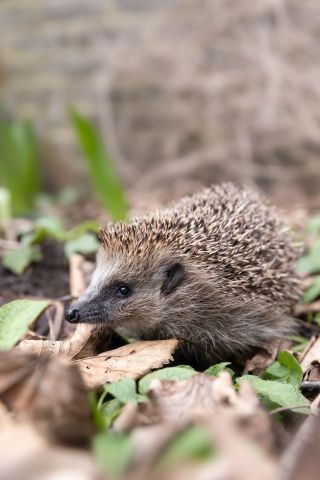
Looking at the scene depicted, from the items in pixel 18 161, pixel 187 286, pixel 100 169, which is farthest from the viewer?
pixel 18 161

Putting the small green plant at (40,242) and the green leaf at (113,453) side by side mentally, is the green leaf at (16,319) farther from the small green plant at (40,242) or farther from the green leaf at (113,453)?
the small green plant at (40,242)

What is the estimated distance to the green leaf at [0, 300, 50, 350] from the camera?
2291 mm

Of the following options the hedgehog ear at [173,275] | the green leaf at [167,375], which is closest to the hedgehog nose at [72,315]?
the hedgehog ear at [173,275]

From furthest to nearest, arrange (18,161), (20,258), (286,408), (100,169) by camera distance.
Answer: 1. (18,161)
2. (100,169)
3. (20,258)
4. (286,408)

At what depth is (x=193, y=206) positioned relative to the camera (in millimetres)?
3404

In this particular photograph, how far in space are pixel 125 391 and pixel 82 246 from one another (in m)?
2.02

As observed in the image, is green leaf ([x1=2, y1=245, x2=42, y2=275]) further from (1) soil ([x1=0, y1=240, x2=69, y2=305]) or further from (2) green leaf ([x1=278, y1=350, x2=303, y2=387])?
(2) green leaf ([x1=278, y1=350, x2=303, y2=387])

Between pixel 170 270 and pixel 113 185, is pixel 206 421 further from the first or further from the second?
pixel 113 185

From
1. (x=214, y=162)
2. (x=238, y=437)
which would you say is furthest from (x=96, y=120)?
(x=238, y=437)

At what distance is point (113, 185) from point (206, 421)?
3.83 m

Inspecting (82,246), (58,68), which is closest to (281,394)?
(82,246)

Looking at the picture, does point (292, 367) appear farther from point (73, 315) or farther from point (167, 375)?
point (73, 315)

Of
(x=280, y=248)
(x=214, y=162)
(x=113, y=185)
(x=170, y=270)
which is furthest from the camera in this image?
(x=214, y=162)

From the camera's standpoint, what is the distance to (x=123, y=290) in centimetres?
303
